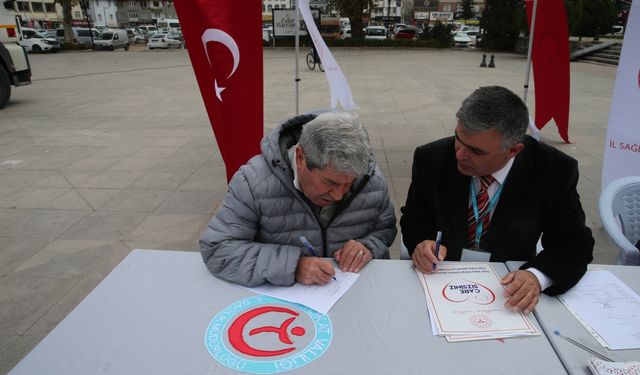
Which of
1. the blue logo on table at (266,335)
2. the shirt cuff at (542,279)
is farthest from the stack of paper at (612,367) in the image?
the blue logo on table at (266,335)

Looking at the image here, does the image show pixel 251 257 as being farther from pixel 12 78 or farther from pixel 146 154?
pixel 12 78

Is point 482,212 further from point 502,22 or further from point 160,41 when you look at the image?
point 160,41

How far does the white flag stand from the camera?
13.0 feet

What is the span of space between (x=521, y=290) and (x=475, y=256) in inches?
19.6

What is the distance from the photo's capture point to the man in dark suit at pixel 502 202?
1.49 metres

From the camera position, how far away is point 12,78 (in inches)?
Answer: 339

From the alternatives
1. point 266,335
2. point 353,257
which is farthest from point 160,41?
point 266,335

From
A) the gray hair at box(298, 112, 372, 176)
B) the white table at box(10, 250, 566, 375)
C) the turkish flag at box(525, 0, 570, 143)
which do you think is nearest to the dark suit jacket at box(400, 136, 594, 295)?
the white table at box(10, 250, 566, 375)

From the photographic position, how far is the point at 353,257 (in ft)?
5.24

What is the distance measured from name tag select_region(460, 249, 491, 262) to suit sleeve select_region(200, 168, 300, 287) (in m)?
0.82

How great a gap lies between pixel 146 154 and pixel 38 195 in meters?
1.56

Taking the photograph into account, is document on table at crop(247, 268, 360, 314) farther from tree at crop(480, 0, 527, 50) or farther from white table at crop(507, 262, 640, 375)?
tree at crop(480, 0, 527, 50)

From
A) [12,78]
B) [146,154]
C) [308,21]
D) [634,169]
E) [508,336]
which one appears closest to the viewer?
[508,336]

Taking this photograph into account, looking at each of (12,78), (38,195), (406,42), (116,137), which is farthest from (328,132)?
(406,42)
